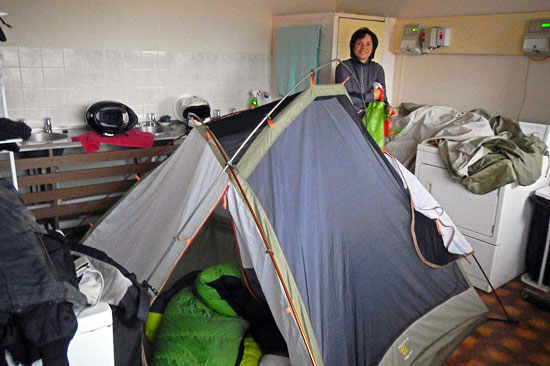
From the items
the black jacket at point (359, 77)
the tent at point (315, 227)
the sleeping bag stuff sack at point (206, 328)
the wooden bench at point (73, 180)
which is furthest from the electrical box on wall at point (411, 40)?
the sleeping bag stuff sack at point (206, 328)

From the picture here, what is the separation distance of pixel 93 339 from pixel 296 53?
292 centimetres

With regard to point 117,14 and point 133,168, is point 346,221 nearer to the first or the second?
point 133,168

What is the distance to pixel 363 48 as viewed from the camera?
2842 mm

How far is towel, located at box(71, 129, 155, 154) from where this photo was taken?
283 centimetres

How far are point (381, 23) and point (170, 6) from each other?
1.55m

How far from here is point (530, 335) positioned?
214cm

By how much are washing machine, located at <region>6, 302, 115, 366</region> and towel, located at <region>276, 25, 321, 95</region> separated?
8.95 feet

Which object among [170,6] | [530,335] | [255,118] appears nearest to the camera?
[255,118]

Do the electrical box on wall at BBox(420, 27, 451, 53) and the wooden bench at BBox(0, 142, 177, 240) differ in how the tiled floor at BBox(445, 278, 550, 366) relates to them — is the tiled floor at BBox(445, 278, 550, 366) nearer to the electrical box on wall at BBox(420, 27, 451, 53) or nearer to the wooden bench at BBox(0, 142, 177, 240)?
the electrical box on wall at BBox(420, 27, 451, 53)

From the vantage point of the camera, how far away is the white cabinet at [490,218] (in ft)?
7.93

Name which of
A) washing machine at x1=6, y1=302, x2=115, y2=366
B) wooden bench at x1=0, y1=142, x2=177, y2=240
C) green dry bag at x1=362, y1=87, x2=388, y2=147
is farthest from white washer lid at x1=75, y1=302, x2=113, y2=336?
green dry bag at x1=362, y1=87, x2=388, y2=147

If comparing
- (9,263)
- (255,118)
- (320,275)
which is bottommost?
(320,275)

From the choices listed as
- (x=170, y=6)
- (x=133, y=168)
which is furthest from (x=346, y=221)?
(x=170, y=6)

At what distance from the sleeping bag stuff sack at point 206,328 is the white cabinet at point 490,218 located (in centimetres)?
138
